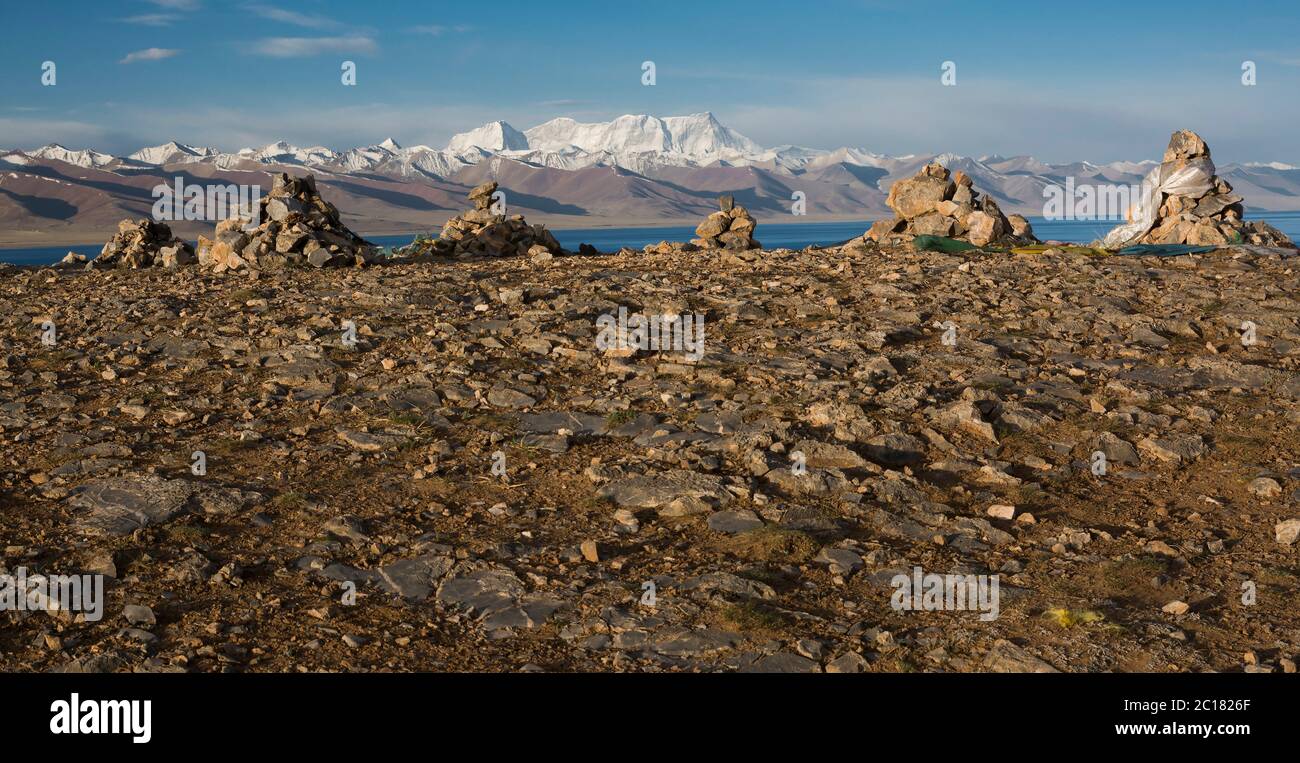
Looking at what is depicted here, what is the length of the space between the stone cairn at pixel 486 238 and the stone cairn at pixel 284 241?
1824 millimetres

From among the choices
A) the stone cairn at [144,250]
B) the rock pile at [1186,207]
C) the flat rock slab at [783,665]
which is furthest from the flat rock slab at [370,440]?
the rock pile at [1186,207]

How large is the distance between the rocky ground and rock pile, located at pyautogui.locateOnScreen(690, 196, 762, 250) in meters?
9.19

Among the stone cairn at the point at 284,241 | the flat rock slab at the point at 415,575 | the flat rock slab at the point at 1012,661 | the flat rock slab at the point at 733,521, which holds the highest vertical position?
the stone cairn at the point at 284,241

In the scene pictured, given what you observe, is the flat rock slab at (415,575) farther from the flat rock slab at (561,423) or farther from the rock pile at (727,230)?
the rock pile at (727,230)

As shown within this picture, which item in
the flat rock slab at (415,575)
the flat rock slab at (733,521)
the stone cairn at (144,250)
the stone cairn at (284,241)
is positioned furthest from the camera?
the stone cairn at (144,250)

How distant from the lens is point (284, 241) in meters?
25.1

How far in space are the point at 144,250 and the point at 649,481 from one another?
23.0 metres

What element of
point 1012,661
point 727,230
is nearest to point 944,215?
point 727,230

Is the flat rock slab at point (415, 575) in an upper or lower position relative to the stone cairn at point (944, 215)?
lower

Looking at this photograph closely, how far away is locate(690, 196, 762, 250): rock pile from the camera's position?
2886 centimetres

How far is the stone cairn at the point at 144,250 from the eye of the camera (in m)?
27.5

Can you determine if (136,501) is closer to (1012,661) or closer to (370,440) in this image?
(370,440)

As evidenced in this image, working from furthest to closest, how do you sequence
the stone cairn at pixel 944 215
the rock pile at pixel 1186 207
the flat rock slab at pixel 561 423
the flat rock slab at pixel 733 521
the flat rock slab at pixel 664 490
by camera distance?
the rock pile at pixel 1186 207, the stone cairn at pixel 944 215, the flat rock slab at pixel 561 423, the flat rock slab at pixel 664 490, the flat rock slab at pixel 733 521

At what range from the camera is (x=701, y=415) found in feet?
43.3
